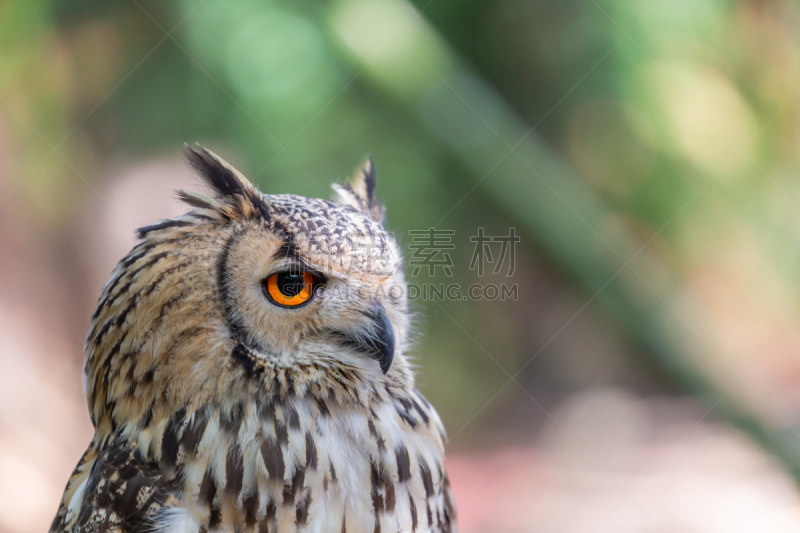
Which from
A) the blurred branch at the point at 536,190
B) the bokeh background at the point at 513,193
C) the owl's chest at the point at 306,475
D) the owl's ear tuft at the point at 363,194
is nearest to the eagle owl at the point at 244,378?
the owl's chest at the point at 306,475

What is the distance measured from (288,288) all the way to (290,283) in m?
0.01

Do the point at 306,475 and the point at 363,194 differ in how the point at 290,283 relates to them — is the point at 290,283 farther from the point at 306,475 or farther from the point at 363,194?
the point at 363,194

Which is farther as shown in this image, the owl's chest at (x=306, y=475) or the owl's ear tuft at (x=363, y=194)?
the owl's ear tuft at (x=363, y=194)

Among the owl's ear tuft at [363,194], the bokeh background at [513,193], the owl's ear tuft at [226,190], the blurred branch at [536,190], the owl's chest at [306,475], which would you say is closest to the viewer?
the owl's chest at [306,475]

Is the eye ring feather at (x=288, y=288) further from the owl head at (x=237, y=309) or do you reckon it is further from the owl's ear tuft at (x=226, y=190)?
the owl's ear tuft at (x=226, y=190)

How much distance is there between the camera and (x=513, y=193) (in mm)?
2754

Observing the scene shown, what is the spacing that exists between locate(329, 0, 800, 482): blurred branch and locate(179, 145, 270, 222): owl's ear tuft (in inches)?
62.3

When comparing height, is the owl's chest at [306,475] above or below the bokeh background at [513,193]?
below

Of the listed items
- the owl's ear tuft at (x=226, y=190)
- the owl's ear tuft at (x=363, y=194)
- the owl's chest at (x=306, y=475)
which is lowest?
the owl's chest at (x=306, y=475)

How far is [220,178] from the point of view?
1413 mm

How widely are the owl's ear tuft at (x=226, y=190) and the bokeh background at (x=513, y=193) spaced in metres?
0.79

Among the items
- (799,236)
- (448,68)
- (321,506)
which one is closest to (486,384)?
(799,236)

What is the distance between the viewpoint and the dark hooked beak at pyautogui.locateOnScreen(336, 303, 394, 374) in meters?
1.44

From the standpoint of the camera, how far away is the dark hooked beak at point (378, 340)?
1.44 m
